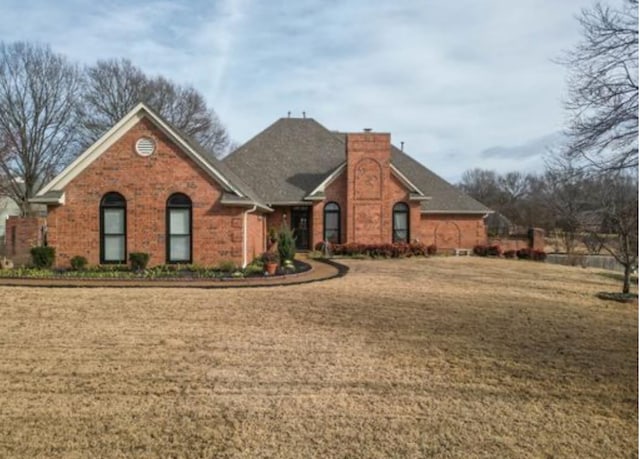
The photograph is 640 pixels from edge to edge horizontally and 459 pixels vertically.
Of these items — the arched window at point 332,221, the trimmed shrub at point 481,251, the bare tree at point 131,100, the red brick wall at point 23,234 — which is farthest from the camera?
the bare tree at point 131,100

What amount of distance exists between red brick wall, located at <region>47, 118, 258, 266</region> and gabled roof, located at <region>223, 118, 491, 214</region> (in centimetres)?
860

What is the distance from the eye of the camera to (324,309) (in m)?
9.62

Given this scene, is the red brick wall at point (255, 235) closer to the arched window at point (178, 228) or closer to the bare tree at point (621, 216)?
the arched window at point (178, 228)

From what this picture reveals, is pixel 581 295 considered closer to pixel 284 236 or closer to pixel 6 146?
pixel 284 236

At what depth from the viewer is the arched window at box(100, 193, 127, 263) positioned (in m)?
15.6

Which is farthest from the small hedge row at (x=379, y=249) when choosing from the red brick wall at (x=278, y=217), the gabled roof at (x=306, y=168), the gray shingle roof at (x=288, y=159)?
the gray shingle roof at (x=288, y=159)

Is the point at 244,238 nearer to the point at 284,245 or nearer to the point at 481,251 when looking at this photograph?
the point at 284,245

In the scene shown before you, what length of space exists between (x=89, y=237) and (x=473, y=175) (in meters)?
73.1

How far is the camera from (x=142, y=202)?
51.0 feet

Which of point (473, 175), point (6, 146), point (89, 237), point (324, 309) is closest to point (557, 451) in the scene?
point (324, 309)

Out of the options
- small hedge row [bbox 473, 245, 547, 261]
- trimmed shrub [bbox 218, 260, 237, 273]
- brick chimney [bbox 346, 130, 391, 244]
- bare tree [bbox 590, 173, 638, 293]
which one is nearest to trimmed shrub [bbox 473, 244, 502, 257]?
small hedge row [bbox 473, 245, 547, 261]

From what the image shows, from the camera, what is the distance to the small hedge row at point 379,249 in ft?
71.1

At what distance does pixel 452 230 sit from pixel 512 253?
11.2 ft

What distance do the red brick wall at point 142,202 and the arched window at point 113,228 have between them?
159 mm
